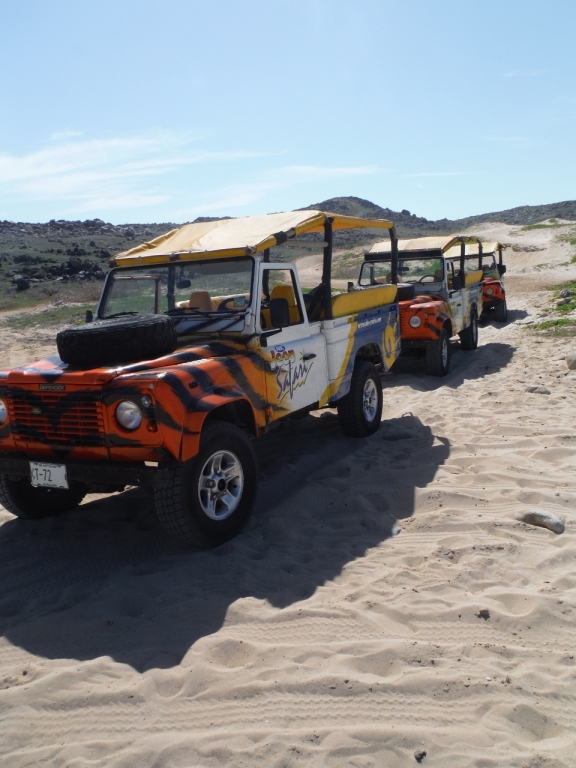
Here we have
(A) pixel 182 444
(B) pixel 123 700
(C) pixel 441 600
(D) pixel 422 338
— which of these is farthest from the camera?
(D) pixel 422 338

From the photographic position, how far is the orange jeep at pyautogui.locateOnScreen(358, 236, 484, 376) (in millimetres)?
9805

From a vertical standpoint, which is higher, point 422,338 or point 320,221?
point 320,221

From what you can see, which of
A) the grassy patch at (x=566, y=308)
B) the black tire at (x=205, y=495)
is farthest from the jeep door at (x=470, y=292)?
the black tire at (x=205, y=495)

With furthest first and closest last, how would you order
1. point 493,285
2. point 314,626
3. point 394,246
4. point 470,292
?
point 493,285 < point 470,292 < point 394,246 < point 314,626

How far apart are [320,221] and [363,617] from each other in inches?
142

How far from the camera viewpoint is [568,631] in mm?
3447

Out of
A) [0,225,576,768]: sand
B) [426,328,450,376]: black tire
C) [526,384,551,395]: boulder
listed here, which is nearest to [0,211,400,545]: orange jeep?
[0,225,576,768]: sand

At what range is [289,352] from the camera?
544cm

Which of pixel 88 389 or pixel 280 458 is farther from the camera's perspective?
pixel 280 458

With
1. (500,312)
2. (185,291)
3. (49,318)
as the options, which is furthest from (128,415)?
(49,318)

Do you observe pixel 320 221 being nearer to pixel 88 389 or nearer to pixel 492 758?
pixel 88 389

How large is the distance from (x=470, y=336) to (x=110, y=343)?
9.30 m

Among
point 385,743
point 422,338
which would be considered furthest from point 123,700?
point 422,338

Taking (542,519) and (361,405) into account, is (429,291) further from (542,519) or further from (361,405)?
(542,519)
